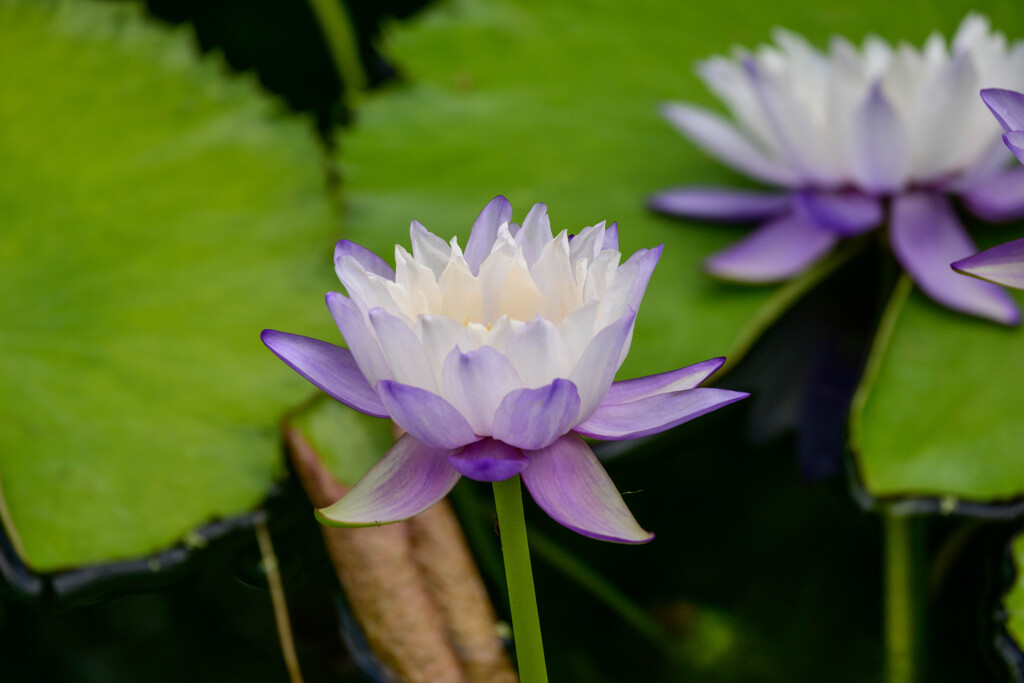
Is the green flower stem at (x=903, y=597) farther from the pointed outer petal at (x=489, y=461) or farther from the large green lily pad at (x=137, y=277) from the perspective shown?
the large green lily pad at (x=137, y=277)

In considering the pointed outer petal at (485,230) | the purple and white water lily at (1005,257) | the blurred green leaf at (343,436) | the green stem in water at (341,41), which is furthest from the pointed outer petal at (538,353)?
the green stem in water at (341,41)

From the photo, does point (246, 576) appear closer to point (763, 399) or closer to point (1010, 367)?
point (763, 399)

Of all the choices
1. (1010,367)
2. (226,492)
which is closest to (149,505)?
(226,492)

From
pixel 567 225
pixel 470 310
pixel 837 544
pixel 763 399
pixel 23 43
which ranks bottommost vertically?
pixel 837 544

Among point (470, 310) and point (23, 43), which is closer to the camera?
point (470, 310)

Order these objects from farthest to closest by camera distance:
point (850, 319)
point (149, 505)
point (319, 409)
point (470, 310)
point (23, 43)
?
point (23, 43) → point (850, 319) → point (319, 409) → point (149, 505) → point (470, 310)

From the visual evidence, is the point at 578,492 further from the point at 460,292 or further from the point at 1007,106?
the point at 1007,106

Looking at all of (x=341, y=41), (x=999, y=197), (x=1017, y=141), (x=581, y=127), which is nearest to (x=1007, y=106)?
(x=1017, y=141)
